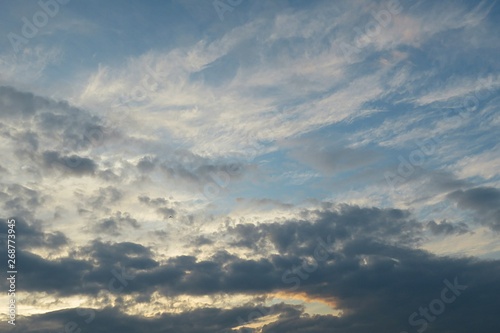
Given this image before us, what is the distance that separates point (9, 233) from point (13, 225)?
2.50 m

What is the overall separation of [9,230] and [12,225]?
1.74 metres

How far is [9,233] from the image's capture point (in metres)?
69.2

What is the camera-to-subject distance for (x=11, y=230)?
69500 millimetres

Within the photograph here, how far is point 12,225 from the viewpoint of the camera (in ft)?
232

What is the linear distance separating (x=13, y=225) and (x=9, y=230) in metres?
1.98

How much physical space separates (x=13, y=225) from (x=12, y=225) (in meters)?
0.32

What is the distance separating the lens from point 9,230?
69.4m

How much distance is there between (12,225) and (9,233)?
7.56ft

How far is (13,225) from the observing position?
233ft
